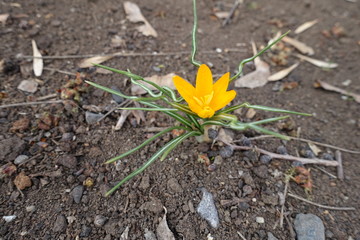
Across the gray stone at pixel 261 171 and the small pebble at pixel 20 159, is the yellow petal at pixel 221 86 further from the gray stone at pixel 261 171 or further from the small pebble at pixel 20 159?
the small pebble at pixel 20 159

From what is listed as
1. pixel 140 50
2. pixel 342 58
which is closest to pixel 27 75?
pixel 140 50

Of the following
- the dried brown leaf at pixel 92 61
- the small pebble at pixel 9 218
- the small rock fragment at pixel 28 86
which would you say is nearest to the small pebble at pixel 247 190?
the small pebble at pixel 9 218

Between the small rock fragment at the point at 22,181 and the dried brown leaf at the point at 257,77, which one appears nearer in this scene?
the small rock fragment at the point at 22,181

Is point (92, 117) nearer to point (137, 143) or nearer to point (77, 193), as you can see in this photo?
point (137, 143)

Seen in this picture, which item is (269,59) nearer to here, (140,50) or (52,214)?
A: (140,50)

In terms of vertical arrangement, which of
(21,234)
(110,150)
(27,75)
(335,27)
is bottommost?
(21,234)
